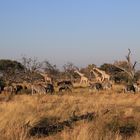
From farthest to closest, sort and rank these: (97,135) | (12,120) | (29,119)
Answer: (29,119)
(12,120)
(97,135)

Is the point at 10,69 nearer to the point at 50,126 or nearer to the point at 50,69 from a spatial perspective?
the point at 50,69

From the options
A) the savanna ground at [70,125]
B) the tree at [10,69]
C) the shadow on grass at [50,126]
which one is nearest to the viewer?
the savanna ground at [70,125]

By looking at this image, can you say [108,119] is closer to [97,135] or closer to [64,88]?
[97,135]

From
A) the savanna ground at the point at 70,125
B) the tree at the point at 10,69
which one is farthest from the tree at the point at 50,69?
the savanna ground at the point at 70,125

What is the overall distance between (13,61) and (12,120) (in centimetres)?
5217

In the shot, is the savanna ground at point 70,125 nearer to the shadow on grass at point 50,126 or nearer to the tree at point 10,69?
the shadow on grass at point 50,126

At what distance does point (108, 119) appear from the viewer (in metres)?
15.9

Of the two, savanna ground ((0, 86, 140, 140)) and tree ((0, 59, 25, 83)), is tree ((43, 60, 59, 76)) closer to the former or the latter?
tree ((0, 59, 25, 83))

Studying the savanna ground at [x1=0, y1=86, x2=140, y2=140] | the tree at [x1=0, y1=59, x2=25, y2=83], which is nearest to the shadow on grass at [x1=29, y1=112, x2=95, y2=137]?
the savanna ground at [x1=0, y1=86, x2=140, y2=140]

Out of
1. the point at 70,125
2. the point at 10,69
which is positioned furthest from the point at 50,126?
the point at 10,69

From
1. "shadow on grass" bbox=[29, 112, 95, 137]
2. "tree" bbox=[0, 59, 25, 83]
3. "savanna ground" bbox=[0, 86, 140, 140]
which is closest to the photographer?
"savanna ground" bbox=[0, 86, 140, 140]

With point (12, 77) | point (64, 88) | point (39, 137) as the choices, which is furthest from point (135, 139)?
point (12, 77)

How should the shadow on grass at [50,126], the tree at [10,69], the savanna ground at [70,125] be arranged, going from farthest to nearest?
1. the tree at [10,69]
2. the shadow on grass at [50,126]
3. the savanna ground at [70,125]

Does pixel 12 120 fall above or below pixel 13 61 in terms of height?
below
